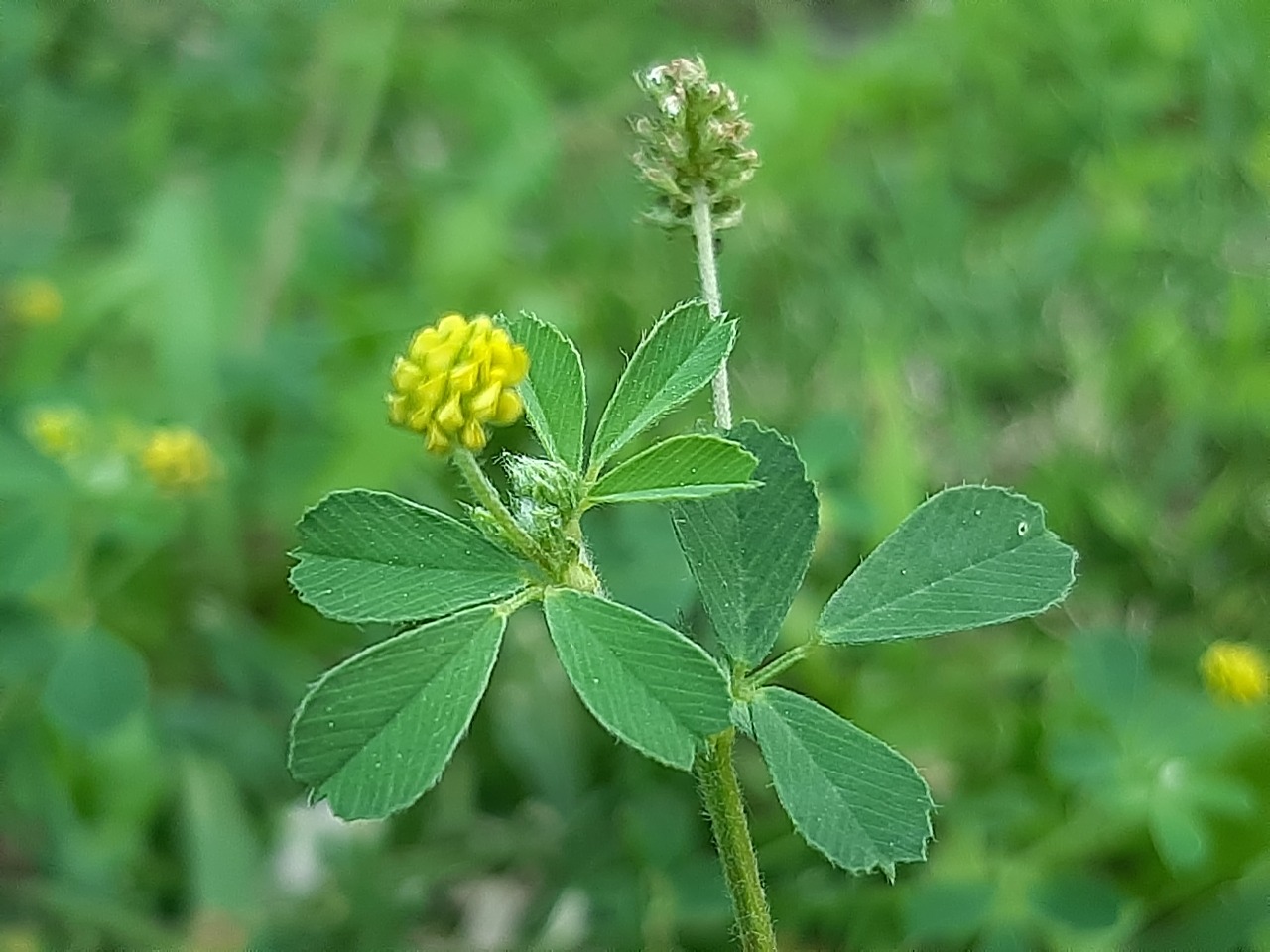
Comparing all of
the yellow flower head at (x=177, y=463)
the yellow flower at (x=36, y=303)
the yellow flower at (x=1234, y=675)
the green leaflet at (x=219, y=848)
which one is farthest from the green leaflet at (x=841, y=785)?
the yellow flower at (x=36, y=303)

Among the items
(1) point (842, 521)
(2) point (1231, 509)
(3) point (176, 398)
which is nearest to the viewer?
(1) point (842, 521)

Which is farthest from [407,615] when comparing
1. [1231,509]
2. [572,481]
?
[1231,509]

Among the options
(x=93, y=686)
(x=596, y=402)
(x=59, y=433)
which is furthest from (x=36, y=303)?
(x=596, y=402)

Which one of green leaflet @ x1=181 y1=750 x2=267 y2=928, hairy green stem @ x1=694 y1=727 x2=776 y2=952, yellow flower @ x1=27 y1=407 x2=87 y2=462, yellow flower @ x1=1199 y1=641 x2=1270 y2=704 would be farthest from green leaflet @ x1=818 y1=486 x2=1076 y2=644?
yellow flower @ x1=27 y1=407 x2=87 y2=462

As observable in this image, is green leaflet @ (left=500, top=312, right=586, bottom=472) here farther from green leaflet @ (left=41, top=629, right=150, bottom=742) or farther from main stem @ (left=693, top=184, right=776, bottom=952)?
green leaflet @ (left=41, top=629, right=150, bottom=742)

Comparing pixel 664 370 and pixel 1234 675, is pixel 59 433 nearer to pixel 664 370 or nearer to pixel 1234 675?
pixel 664 370

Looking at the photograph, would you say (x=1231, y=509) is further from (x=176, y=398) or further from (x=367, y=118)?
(x=367, y=118)

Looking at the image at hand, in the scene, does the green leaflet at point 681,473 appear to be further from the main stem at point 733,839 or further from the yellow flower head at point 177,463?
the yellow flower head at point 177,463
